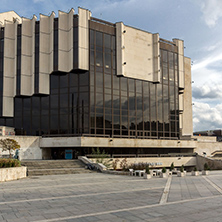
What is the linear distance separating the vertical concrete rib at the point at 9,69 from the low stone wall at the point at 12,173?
2242cm

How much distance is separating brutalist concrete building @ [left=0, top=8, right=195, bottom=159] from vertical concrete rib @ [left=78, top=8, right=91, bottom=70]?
0.53 ft

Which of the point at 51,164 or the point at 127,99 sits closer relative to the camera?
the point at 51,164

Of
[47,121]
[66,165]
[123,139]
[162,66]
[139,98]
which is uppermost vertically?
[162,66]

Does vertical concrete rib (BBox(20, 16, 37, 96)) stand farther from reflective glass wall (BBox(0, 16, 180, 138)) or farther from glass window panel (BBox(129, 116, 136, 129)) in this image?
glass window panel (BBox(129, 116, 136, 129))

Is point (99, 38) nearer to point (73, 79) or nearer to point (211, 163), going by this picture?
point (73, 79)

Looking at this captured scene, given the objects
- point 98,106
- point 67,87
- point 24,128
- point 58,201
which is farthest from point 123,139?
point 58,201

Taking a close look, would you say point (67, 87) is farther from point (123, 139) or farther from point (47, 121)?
point (123, 139)

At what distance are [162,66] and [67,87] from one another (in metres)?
19.3

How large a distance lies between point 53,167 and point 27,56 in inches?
887

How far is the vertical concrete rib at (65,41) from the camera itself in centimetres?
4211

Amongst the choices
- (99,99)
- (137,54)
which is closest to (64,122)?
(99,99)

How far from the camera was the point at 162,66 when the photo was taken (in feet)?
165

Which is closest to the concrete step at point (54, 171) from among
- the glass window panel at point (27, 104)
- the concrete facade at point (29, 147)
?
the concrete facade at point (29, 147)

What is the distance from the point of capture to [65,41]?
42750 mm
